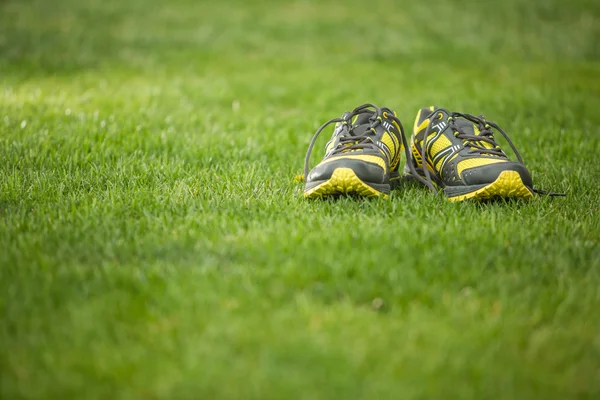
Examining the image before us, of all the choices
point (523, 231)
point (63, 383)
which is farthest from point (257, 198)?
point (63, 383)

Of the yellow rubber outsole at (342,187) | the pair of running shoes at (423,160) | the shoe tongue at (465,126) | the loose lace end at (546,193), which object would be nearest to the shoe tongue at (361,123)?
the pair of running shoes at (423,160)

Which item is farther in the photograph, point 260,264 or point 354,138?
point 354,138

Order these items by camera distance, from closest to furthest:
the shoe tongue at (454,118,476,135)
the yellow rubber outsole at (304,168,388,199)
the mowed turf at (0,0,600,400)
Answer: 1. the mowed turf at (0,0,600,400)
2. the yellow rubber outsole at (304,168,388,199)
3. the shoe tongue at (454,118,476,135)

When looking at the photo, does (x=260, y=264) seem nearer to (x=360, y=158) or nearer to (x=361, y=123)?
(x=360, y=158)

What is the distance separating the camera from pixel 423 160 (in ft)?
11.9

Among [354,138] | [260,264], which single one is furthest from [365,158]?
[260,264]

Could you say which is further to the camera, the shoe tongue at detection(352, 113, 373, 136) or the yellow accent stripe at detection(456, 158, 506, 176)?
the shoe tongue at detection(352, 113, 373, 136)

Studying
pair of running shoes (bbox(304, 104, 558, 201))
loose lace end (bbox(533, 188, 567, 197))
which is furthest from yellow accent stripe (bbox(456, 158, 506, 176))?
loose lace end (bbox(533, 188, 567, 197))

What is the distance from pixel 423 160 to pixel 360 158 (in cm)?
55

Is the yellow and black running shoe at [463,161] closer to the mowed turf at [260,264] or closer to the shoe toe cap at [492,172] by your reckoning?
the shoe toe cap at [492,172]

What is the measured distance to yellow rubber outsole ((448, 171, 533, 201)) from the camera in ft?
10.6

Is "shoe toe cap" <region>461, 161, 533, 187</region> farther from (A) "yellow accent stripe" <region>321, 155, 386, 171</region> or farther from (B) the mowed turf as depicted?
(A) "yellow accent stripe" <region>321, 155, 386, 171</region>

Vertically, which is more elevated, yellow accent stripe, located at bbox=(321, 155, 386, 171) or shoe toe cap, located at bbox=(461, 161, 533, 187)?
yellow accent stripe, located at bbox=(321, 155, 386, 171)

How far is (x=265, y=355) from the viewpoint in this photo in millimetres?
1963
